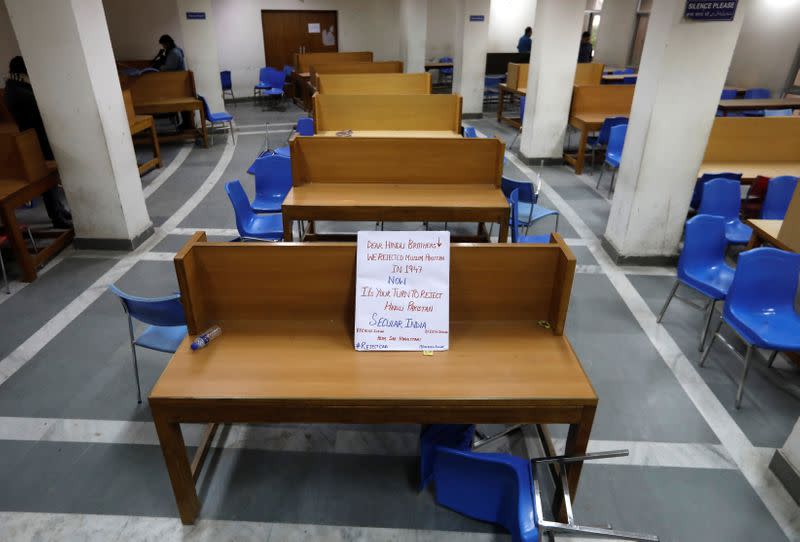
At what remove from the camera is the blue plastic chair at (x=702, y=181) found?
4258 mm

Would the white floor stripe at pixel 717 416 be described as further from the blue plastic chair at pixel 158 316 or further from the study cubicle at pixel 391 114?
the blue plastic chair at pixel 158 316

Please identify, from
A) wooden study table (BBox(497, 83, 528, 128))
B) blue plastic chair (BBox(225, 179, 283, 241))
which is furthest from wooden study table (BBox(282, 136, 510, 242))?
wooden study table (BBox(497, 83, 528, 128))

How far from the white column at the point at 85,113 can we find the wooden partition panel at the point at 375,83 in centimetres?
324

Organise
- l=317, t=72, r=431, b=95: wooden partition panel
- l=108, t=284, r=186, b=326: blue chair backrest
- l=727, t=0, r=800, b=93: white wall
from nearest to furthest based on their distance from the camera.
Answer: l=108, t=284, r=186, b=326: blue chair backrest → l=317, t=72, r=431, b=95: wooden partition panel → l=727, t=0, r=800, b=93: white wall

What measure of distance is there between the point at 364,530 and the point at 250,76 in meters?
12.1

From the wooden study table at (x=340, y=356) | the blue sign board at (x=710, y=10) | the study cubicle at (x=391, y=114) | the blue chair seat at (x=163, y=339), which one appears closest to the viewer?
the wooden study table at (x=340, y=356)

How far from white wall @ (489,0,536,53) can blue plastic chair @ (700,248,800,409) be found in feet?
41.8

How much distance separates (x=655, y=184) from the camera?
4.16 metres

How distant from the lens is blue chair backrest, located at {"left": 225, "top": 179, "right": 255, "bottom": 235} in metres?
3.73

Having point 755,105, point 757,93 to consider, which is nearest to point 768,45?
point 757,93

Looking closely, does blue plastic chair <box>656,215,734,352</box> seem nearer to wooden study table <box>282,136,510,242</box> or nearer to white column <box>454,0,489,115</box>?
wooden study table <box>282,136,510,242</box>

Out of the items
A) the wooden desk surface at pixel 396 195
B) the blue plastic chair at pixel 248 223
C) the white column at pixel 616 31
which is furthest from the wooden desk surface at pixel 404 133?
the white column at pixel 616 31

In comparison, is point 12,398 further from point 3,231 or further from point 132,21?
point 132,21

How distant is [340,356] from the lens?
2.04 meters
